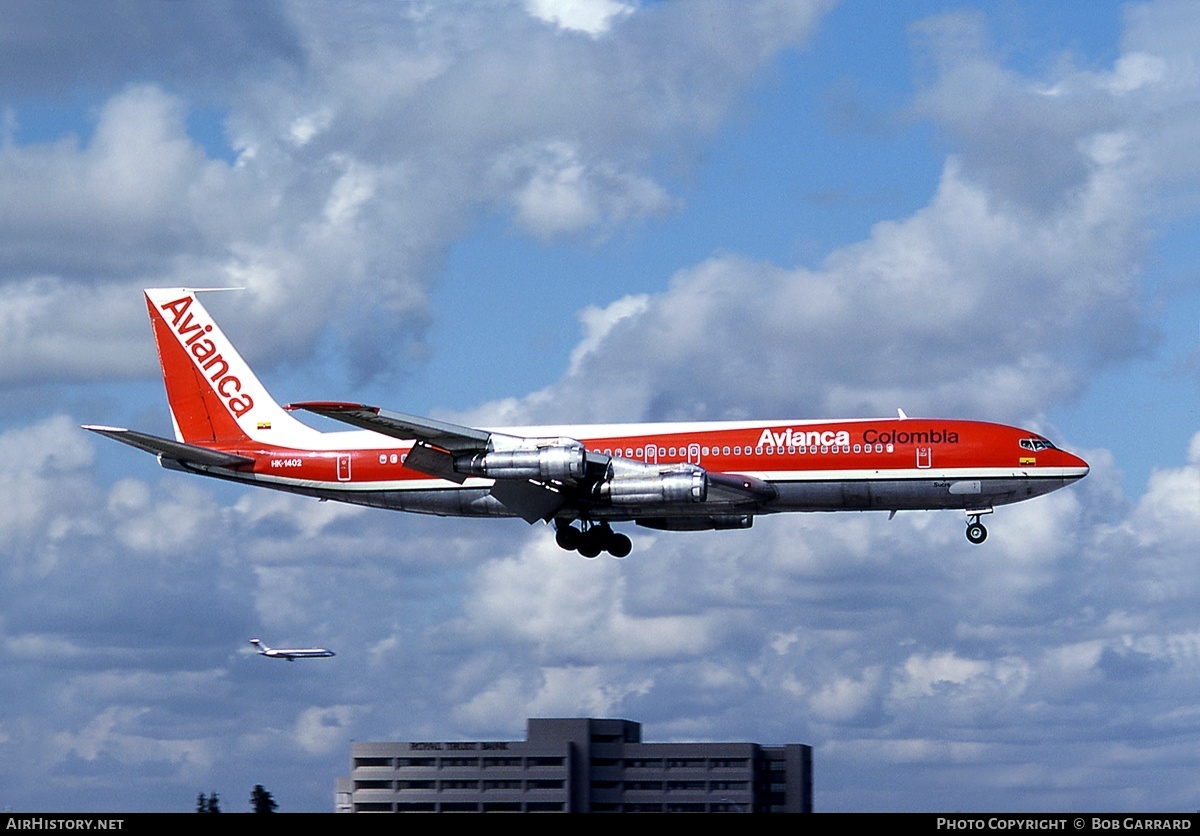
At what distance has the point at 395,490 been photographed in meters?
82.8

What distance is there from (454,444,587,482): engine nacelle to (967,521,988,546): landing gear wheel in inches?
685

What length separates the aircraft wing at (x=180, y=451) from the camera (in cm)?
7931

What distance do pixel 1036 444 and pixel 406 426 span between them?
27.4 metres

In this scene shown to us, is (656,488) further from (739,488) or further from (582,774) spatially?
(582,774)

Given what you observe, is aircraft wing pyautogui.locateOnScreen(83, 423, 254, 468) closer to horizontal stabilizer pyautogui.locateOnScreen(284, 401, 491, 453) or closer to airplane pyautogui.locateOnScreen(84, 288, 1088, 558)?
airplane pyautogui.locateOnScreen(84, 288, 1088, 558)

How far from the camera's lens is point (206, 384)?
8950 cm

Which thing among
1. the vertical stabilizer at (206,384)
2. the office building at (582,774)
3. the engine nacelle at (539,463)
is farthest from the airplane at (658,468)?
the office building at (582,774)

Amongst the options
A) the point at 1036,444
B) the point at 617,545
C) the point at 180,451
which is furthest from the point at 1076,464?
the point at 180,451

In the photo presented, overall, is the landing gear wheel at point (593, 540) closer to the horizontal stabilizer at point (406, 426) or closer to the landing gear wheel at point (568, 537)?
the landing gear wheel at point (568, 537)

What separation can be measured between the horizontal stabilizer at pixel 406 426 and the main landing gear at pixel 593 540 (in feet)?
25.9
